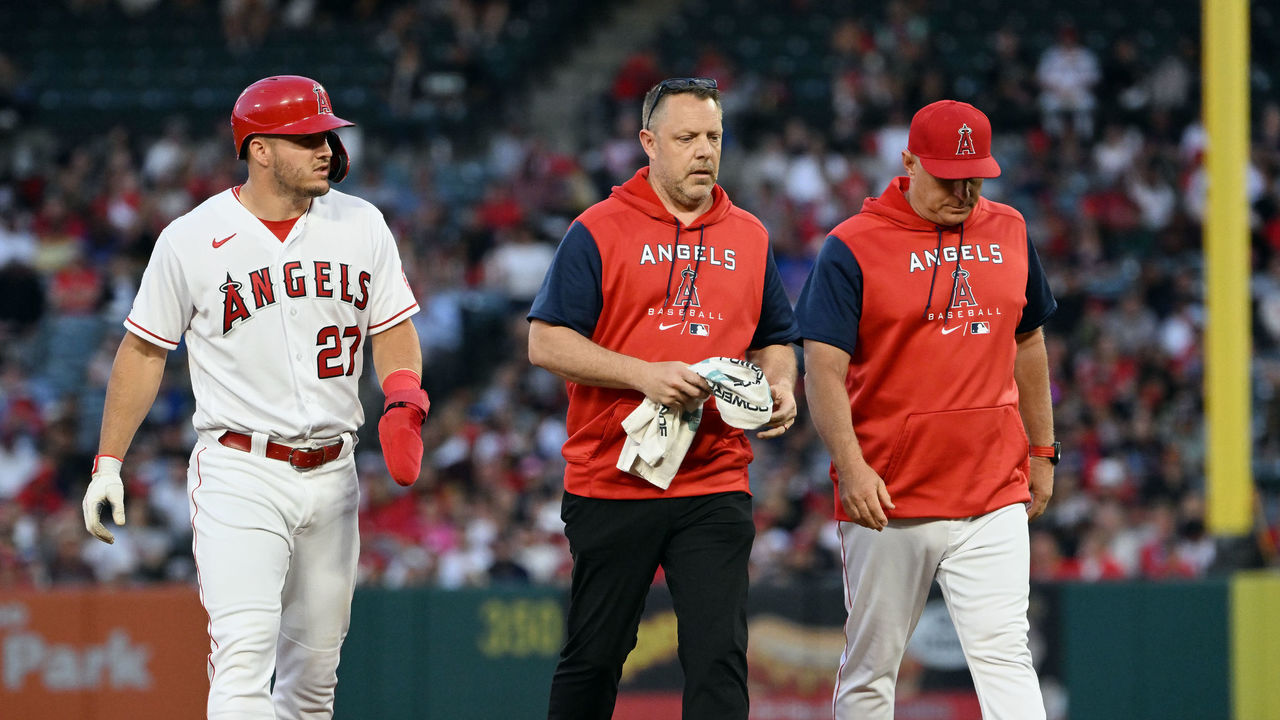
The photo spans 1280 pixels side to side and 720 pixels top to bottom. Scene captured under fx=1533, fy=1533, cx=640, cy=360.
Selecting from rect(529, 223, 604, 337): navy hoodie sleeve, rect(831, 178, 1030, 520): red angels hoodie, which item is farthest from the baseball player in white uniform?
rect(831, 178, 1030, 520): red angels hoodie

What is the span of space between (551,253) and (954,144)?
870 cm

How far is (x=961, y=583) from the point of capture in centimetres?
491

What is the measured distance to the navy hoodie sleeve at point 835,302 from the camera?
4902mm

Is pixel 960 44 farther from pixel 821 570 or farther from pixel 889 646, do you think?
pixel 889 646

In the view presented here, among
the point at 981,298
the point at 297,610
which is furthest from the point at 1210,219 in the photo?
the point at 297,610

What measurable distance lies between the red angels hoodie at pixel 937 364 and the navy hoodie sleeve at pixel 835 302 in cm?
3

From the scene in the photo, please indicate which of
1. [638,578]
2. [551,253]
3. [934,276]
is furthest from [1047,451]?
[551,253]

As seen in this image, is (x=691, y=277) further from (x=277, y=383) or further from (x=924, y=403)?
(x=277, y=383)

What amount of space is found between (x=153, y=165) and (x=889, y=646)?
12.0 meters

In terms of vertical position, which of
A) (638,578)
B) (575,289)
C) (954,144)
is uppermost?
(954,144)

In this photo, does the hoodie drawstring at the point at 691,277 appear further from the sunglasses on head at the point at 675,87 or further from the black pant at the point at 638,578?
the black pant at the point at 638,578

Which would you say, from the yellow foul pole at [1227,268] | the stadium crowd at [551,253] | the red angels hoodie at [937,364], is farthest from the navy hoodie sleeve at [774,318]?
the stadium crowd at [551,253]

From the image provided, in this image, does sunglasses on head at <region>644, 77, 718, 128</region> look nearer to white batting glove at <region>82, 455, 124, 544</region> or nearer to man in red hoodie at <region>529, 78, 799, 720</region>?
man in red hoodie at <region>529, 78, 799, 720</region>

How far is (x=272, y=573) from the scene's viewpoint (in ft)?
14.9
